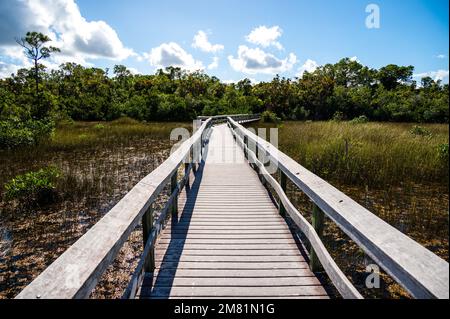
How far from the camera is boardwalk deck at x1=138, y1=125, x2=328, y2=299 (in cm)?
255

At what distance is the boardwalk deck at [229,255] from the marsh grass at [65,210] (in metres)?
1.19

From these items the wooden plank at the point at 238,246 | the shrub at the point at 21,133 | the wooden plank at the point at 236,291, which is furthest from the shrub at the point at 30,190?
the shrub at the point at 21,133

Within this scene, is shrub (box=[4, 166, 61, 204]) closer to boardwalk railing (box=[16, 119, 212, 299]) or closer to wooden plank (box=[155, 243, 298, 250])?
wooden plank (box=[155, 243, 298, 250])

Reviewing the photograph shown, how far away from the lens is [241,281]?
8.71 ft

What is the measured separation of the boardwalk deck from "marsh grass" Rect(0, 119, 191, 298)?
3.90ft

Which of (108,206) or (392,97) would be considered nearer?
(108,206)

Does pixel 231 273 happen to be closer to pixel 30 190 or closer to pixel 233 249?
pixel 233 249

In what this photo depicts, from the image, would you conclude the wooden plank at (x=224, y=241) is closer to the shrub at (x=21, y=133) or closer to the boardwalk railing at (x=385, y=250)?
the boardwalk railing at (x=385, y=250)

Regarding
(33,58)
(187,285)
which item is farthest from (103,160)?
(33,58)

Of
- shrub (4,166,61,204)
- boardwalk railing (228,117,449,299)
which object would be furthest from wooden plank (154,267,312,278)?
shrub (4,166,61,204)
